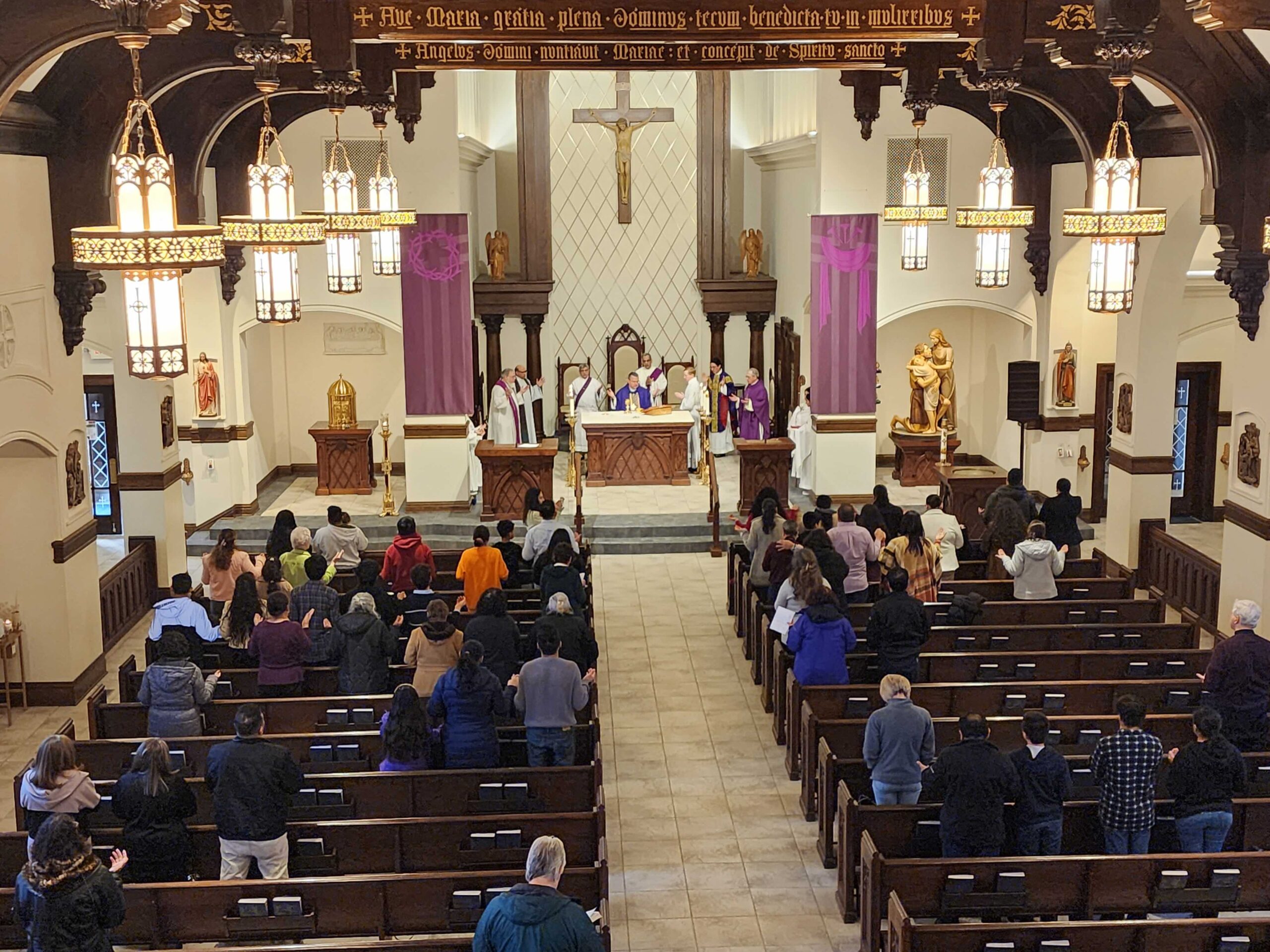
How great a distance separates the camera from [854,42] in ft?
37.3

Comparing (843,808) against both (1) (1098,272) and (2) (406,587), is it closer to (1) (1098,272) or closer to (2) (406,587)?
(1) (1098,272)

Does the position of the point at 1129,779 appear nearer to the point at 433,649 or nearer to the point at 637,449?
the point at 433,649

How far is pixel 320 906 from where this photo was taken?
7605 mm

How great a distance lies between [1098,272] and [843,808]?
3.77 m

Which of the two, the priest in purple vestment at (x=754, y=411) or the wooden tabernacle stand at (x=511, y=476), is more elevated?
the priest in purple vestment at (x=754, y=411)

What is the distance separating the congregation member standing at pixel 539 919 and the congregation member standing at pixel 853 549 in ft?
24.2

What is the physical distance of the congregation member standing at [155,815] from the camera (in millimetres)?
7785

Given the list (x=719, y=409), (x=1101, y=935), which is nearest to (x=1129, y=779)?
(x=1101, y=935)

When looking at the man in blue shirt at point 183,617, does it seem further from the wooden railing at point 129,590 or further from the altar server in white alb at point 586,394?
the altar server in white alb at point 586,394

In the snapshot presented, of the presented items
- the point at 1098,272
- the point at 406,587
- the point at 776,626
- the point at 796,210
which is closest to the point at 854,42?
the point at 1098,272

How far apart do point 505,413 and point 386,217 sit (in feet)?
25.7

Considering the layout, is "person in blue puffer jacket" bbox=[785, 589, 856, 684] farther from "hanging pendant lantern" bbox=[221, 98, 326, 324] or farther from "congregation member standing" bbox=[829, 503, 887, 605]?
"hanging pendant lantern" bbox=[221, 98, 326, 324]

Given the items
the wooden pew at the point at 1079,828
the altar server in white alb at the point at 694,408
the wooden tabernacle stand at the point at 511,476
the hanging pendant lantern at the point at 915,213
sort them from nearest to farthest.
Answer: the wooden pew at the point at 1079,828 < the hanging pendant lantern at the point at 915,213 < the wooden tabernacle stand at the point at 511,476 < the altar server in white alb at the point at 694,408

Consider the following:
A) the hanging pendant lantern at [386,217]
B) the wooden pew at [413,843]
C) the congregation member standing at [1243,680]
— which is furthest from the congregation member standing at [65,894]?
the hanging pendant lantern at [386,217]
